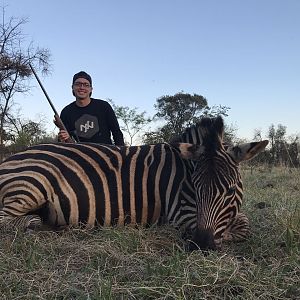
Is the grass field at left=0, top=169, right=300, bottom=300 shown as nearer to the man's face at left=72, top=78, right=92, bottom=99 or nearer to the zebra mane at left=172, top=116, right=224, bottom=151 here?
the zebra mane at left=172, top=116, right=224, bottom=151

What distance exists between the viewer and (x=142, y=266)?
73.9 inches

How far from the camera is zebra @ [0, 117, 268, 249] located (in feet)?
8.16

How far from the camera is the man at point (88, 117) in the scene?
405 cm

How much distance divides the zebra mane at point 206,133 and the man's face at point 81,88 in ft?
4.83

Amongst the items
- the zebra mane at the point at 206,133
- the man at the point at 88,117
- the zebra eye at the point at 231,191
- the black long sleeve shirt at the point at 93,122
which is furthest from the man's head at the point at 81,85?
the zebra eye at the point at 231,191

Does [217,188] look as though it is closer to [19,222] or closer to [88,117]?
[19,222]

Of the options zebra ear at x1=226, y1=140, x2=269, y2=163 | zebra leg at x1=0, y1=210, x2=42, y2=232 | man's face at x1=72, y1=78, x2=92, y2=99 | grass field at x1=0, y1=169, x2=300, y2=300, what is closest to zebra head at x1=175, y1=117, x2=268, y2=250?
zebra ear at x1=226, y1=140, x2=269, y2=163

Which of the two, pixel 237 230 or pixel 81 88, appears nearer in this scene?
pixel 237 230

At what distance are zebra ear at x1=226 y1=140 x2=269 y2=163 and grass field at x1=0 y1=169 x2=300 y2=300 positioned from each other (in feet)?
1.40

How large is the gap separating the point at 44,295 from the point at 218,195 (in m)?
1.01

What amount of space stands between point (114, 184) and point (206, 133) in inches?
26.1

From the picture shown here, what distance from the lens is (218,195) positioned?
2193 millimetres

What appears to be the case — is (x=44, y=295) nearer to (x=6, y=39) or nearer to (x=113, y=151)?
(x=113, y=151)

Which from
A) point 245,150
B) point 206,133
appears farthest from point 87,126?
point 245,150
